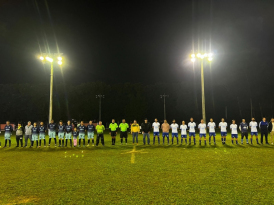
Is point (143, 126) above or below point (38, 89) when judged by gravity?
below

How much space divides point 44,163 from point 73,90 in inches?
2031

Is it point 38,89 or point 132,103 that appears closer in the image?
point 38,89

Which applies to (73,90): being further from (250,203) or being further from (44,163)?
(250,203)

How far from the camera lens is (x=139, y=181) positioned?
7.65m

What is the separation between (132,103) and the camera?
62844 millimetres

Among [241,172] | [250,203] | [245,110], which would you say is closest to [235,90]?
[245,110]

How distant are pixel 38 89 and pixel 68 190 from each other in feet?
187

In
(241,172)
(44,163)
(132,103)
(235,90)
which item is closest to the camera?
(241,172)

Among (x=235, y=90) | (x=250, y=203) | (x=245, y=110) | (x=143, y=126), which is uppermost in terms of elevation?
(x=235, y=90)

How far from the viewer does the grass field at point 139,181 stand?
6.03 metres

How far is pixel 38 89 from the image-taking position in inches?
2304

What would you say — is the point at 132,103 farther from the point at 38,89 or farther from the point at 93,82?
the point at 38,89

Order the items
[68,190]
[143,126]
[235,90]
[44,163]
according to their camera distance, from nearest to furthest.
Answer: [68,190] → [44,163] → [143,126] → [235,90]

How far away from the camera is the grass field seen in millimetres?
6027
